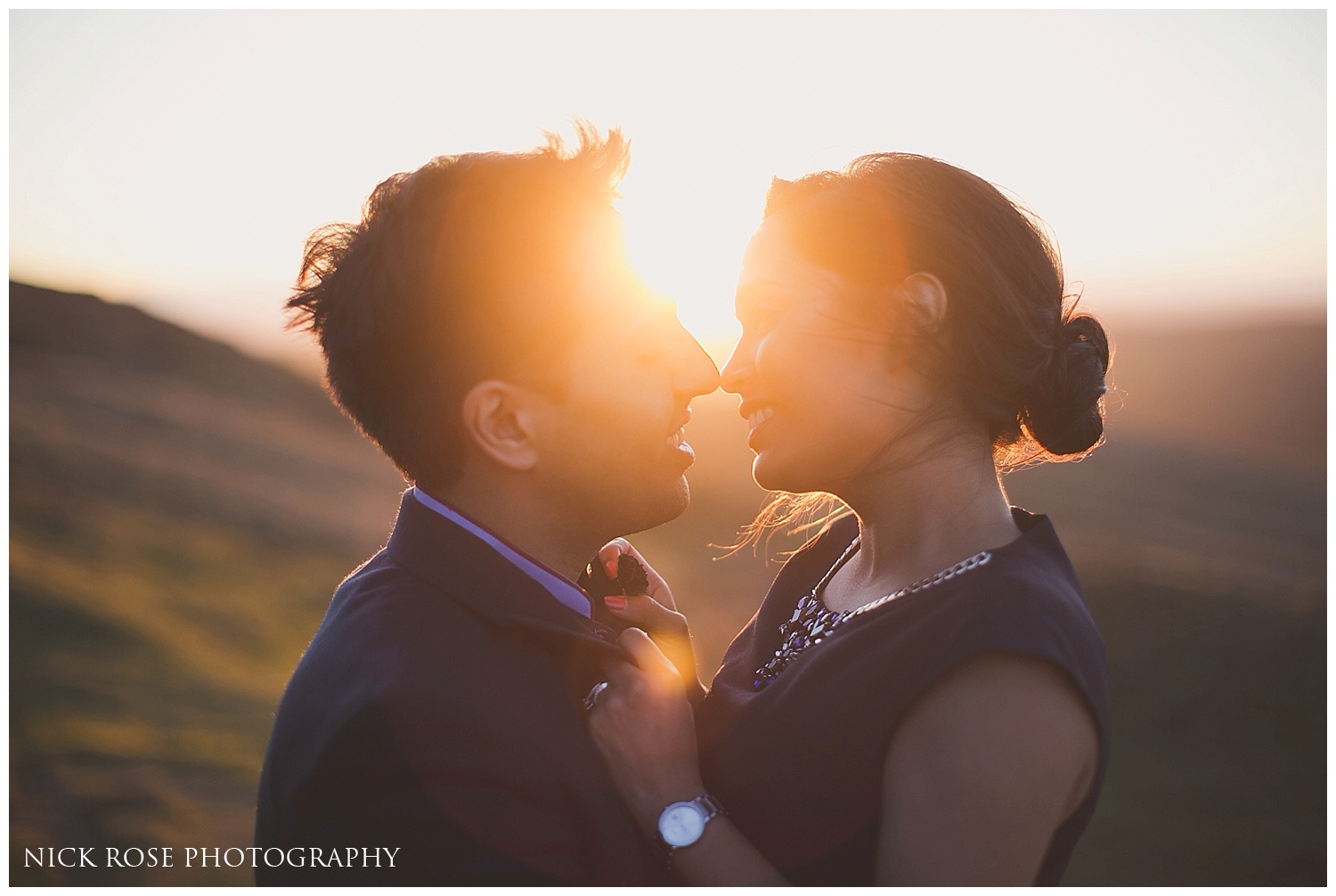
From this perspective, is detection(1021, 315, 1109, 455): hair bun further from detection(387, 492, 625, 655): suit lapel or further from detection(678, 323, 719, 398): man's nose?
detection(387, 492, 625, 655): suit lapel

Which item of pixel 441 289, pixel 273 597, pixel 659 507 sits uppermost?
pixel 441 289

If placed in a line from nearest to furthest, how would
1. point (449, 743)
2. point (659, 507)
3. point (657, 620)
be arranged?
point (449, 743)
point (659, 507)
point (657, 620)

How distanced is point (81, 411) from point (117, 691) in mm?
4305

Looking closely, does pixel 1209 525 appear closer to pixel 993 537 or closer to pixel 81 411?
pixel 993 537

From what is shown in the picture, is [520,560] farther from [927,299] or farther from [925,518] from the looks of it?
[927,299]

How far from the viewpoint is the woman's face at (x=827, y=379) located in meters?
2.55

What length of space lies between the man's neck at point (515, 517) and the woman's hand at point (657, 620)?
1.22 ft

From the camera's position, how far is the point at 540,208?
2.51 meters

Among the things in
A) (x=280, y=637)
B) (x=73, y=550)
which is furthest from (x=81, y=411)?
(x=280, y=637)

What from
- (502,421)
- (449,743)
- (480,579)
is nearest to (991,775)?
(449,743)

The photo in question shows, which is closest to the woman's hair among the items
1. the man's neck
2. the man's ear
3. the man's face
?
the man's face

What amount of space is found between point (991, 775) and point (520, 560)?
1218 mm

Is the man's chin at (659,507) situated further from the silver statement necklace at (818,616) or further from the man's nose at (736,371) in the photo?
the silver statement necklace at (818,616)

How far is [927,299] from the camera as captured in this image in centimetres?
251
